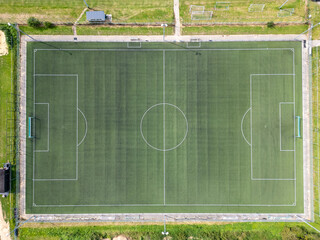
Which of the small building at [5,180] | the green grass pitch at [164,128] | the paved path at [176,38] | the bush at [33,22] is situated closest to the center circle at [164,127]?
the green grass pitch at [164,128]

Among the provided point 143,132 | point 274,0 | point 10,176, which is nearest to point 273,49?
point 274,0

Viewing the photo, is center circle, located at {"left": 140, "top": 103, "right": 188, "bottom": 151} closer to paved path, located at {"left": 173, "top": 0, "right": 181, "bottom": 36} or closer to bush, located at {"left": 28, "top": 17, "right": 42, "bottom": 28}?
paved path, located at {"left": 173, "top": 0, "right": 181, "bottom": 36}

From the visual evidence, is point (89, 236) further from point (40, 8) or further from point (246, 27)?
point (246, 27)

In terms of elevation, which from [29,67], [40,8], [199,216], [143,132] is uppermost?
[40,8]

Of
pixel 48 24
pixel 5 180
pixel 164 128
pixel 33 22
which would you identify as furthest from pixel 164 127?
pixel 33 22

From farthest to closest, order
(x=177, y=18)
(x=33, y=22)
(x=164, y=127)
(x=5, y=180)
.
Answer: (x=177, y=18) → (x=164, y=127) → (x=33, y=22) → (x=5, y=180)

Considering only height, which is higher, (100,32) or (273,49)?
(100,32)

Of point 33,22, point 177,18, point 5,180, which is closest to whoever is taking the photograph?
point 5,180

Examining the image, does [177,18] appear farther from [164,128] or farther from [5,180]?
[5,180]
